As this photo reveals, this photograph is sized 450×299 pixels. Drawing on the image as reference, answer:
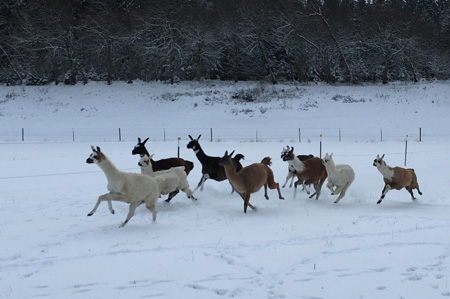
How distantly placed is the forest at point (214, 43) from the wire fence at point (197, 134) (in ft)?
45.7

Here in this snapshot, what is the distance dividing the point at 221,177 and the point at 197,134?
967 inches

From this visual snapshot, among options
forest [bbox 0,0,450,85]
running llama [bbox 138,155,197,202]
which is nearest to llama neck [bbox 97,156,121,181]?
running llama [bbox 138,155,197,202]

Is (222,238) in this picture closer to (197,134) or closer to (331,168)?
(331,168)

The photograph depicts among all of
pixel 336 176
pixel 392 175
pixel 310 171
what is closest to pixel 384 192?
pixel 392 175

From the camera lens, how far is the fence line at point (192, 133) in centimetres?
3450

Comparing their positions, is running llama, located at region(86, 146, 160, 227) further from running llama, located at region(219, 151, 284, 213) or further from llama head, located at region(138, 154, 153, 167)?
llama head, located at region(138, 154, 153, 167)

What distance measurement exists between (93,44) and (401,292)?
5101 centimetres

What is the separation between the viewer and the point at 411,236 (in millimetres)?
7906

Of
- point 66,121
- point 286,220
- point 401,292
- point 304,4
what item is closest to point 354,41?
point 304,4

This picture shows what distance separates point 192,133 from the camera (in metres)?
37.3

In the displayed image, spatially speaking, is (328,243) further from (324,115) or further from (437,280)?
(324,115)

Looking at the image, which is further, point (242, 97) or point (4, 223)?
point (242, 97)

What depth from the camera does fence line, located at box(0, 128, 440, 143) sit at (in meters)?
34.5

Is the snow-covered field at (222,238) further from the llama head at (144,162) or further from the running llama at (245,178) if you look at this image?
the llama head at (144,162)
